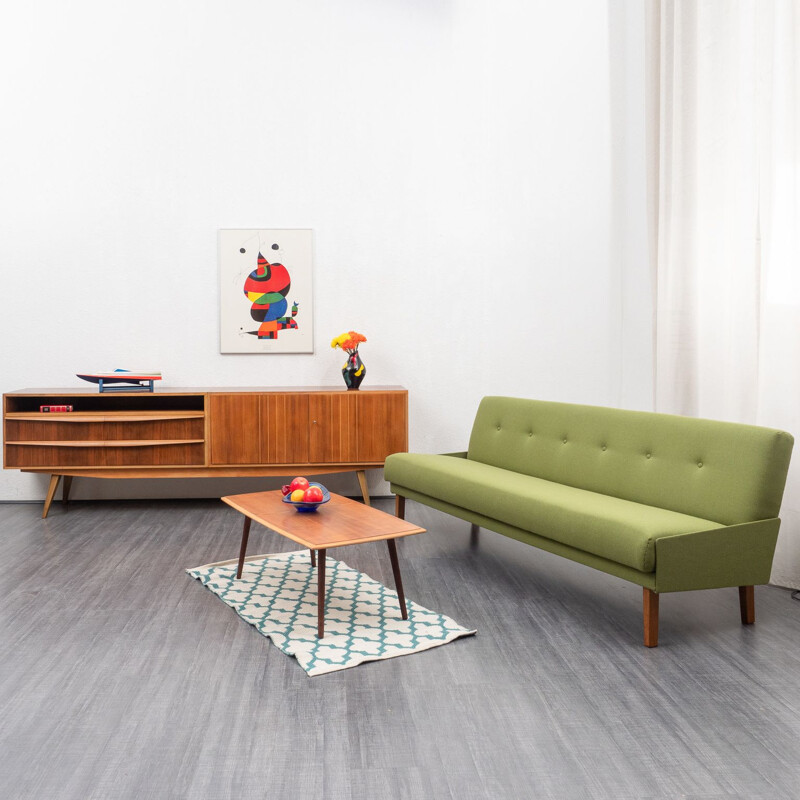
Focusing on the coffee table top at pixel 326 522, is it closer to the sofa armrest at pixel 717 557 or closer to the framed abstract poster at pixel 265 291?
the sofa armrest at pixel 717 557

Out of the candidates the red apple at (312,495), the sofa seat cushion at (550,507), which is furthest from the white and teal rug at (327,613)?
the sofa seat cushion at (550,507)

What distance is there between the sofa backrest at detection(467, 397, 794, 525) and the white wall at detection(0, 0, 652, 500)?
3.83 feet

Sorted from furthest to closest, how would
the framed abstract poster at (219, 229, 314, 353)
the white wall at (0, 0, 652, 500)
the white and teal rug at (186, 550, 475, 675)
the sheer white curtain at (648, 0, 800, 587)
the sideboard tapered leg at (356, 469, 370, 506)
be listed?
the framed abstract poster at (219, 229, 314, 353), the white wall at (0, 0, 652, 500), the sideboard tapered leg at (356, 469, 370, 506), the sheer white curtain at (648, 0, 800, 587), the white and teal rug at (186, 550, 475, 675)

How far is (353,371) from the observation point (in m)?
5.23

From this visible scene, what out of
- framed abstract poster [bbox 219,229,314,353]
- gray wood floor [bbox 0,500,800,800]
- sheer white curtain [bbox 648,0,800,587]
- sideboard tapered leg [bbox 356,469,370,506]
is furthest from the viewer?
framed abstract poster [bbox 219,229,314,353]

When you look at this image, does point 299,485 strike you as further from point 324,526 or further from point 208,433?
point 208,433

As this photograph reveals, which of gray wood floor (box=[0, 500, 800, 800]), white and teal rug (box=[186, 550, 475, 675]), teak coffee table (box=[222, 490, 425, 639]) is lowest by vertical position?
gray wood floor (box=[0, 500, 800, 800])

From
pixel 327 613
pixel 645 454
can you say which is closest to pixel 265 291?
pixel 327 613

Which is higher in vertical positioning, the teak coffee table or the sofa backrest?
the sofa backrest

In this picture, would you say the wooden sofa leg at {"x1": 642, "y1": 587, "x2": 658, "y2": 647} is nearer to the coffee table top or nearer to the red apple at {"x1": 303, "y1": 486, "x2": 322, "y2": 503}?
the coffee table top

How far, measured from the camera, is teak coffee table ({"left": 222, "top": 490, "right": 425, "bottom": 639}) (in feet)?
9.73

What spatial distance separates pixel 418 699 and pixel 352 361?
3.03m

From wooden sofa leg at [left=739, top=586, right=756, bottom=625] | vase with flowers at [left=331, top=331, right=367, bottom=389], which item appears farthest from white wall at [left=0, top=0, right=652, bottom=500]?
wooden sofa leg at [left=739, top=586, right=756, bottom=625]

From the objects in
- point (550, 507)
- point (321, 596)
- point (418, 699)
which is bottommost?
point (418, 699)
